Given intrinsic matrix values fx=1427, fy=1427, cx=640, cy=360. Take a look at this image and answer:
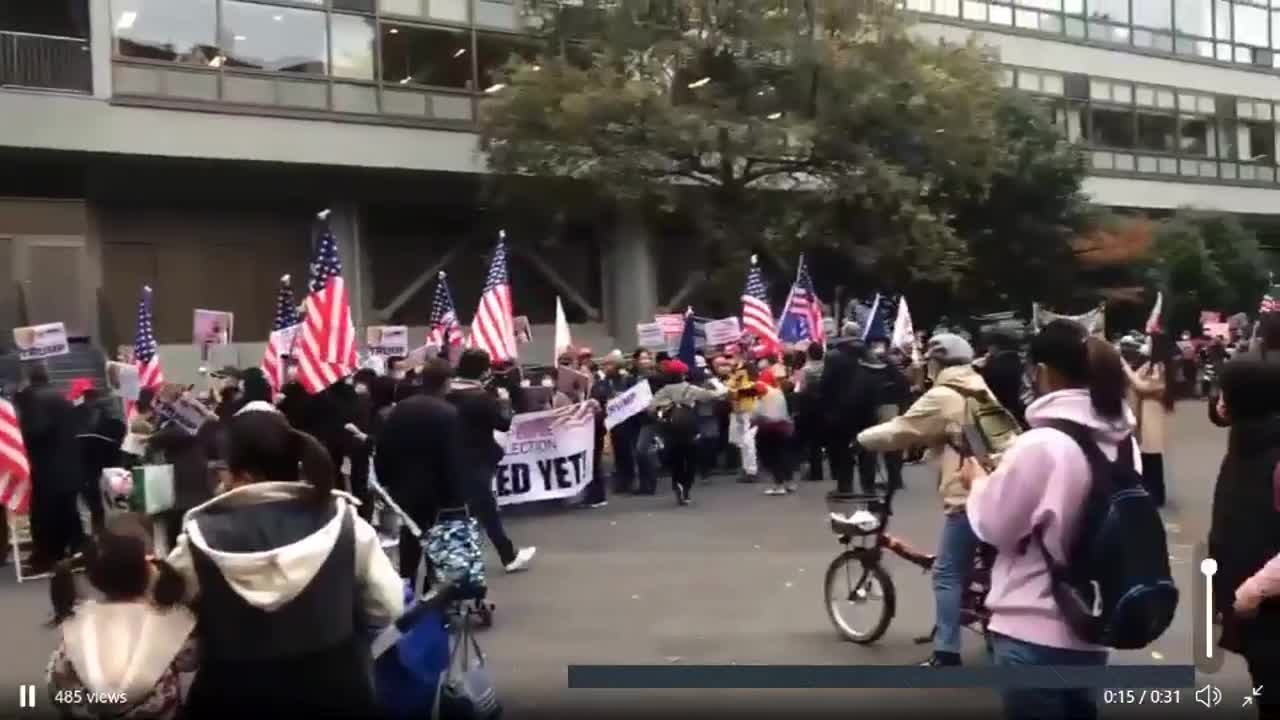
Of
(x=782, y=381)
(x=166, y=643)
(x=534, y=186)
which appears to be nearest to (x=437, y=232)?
(x=534, y=186)

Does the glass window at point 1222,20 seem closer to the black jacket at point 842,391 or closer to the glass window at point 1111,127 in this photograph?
the glass window at point 1111,127

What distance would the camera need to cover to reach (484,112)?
2777 centimetres

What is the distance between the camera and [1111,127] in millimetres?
42156

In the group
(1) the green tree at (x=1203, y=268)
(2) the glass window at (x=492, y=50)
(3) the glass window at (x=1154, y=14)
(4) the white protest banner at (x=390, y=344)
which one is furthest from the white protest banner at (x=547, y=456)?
(3) the glass window at (x=1154, y=14)

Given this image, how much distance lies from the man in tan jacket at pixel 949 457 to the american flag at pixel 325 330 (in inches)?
248

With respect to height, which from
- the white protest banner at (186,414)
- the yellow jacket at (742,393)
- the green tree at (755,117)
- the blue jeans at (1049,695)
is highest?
the green tree at (755,117)

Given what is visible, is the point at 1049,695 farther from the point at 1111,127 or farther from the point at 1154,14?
the point at 1154,14

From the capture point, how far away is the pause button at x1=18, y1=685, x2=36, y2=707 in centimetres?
662

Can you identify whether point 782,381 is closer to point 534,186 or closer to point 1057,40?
point 534,186

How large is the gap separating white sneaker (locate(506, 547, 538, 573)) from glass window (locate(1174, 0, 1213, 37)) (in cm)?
3874

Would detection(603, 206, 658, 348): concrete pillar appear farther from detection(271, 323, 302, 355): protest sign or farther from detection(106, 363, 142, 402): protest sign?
detection(106, 363, 142, 402): protest sign

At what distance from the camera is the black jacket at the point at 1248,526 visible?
4.19 m

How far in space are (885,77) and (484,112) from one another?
770cm

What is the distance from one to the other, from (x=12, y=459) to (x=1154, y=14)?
39641 mm
